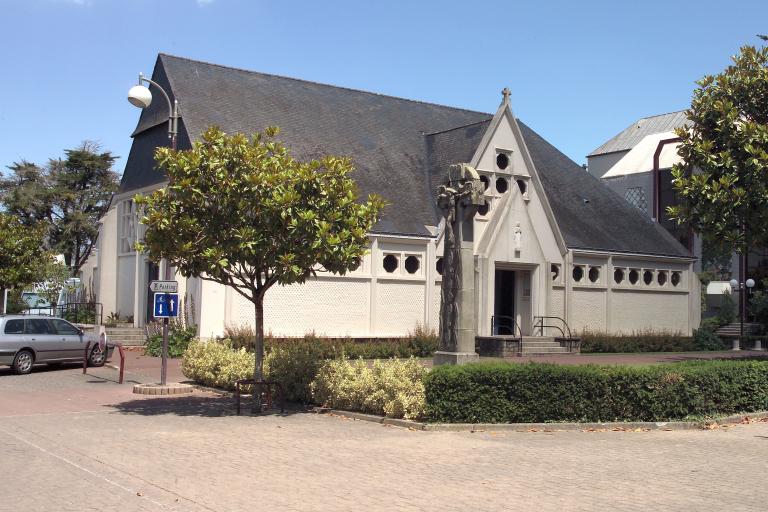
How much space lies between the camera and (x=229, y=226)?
14.2 m

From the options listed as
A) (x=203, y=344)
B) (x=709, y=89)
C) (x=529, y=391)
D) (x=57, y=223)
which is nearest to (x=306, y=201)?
(x=529, y=391)

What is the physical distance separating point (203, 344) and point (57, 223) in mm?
48831

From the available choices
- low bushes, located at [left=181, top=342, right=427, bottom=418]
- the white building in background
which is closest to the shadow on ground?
low bushes, located at [left=181, top=342, right=427, bottom=418]

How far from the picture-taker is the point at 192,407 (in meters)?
15.4

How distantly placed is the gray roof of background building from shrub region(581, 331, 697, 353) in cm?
3076

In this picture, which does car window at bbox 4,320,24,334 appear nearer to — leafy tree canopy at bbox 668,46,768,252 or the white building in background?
the white building in background

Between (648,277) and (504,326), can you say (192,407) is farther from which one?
(648,277)

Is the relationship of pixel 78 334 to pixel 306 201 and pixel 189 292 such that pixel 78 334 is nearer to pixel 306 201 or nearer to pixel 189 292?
pixel 189 292

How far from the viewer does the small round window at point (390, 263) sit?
29.5m

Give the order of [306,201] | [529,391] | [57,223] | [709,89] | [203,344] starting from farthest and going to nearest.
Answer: [57,223]
[709,89]
[203,344]
[306,201]
[529,391]

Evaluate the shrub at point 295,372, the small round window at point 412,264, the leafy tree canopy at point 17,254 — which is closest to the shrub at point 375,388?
the shrub at point 295,372

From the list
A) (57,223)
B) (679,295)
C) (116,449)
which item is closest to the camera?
(116,449)

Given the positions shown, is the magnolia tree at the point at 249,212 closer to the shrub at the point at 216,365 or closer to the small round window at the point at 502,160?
the shrub at the point at 216,365

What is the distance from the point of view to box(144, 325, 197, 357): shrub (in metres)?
26.1
